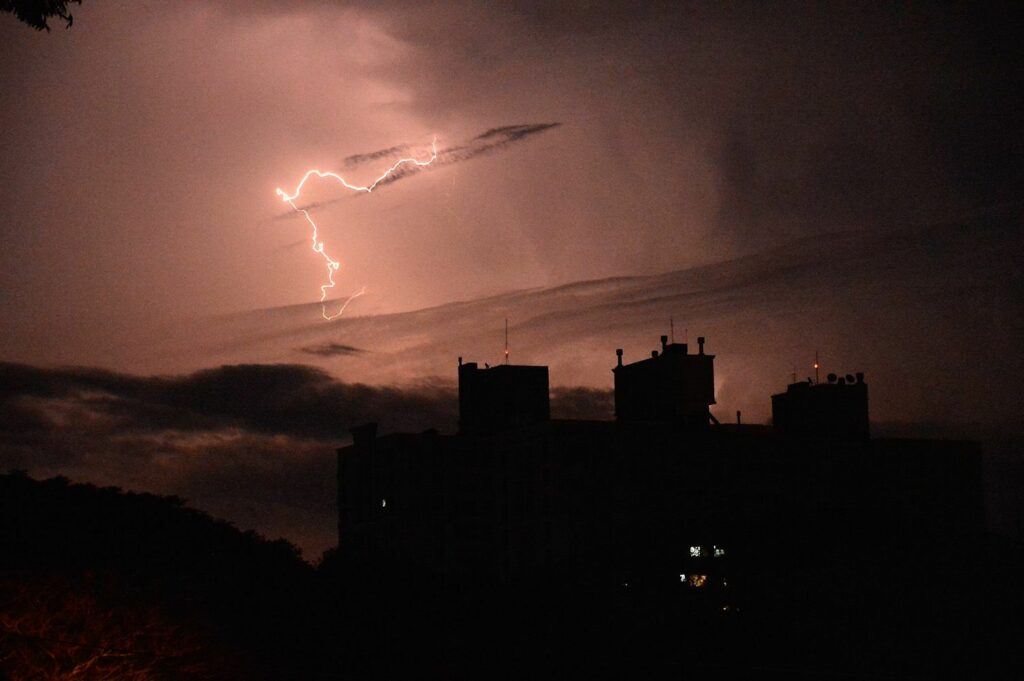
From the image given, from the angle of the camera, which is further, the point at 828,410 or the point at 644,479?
the point at 828,410

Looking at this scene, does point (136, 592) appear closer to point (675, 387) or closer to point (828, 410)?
point (675, 387)

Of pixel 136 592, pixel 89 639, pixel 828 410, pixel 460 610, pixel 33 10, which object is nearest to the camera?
pixel 33 10

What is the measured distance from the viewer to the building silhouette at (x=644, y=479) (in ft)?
203

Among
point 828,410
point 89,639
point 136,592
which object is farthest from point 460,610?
point 828,410

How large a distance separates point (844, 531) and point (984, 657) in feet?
34.8

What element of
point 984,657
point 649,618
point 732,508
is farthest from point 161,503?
point 732,508

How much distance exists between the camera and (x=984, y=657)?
44906mm

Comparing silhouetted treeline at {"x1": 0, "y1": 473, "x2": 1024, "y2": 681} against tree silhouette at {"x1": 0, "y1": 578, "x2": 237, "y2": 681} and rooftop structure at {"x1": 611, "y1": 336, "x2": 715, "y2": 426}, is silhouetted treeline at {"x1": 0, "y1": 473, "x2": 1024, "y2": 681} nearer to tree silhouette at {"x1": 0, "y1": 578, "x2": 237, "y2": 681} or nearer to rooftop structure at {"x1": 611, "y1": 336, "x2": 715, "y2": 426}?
tree silhouette at {"x1": 0, "y1": 578, "x2": 237, "y2": 681}

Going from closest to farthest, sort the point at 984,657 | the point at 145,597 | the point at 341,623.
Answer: the point at 145,597 → the point at 341,623 → the point at 984,657

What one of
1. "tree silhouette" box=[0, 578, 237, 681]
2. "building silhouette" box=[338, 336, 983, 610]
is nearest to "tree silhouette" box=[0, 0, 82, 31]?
"tree silhouette" box=[0, 578, 237, 681]

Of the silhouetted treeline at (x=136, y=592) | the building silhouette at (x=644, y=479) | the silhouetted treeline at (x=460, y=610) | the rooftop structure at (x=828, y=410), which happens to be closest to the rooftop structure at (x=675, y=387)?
the building silhouette at (x=644, y=479)

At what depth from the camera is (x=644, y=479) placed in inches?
2547

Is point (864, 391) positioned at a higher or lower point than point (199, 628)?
higher

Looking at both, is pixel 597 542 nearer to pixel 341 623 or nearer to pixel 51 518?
pixel 341 623
